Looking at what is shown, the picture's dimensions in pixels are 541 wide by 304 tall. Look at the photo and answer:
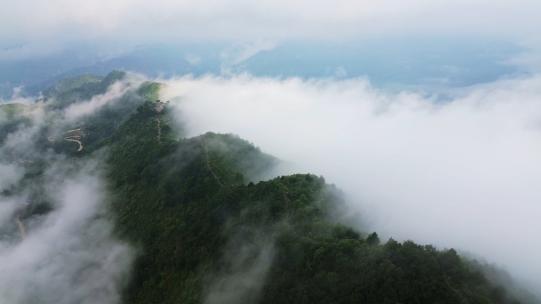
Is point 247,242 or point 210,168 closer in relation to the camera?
point 247,242

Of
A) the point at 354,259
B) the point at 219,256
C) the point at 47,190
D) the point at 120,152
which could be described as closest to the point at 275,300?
the point at 354,259

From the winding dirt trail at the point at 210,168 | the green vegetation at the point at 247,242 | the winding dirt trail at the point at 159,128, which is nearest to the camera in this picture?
the green vegetation at the point at 247,242

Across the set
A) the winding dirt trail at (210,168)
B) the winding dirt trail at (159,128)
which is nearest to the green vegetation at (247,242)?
the winding dirt trail at (210,168)

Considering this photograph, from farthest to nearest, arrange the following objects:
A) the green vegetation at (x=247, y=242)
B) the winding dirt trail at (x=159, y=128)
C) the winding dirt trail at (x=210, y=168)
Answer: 1. the winding dirt trail at (x=159, y=128)
2. the winding dirt trail at (x=210, y=168)
3. the green vegetation at (x=247, y=242)

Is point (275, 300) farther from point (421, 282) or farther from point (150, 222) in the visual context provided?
point (150, 222)

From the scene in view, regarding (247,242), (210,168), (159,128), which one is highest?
(210,168)

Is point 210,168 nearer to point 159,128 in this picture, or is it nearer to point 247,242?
point 247,242

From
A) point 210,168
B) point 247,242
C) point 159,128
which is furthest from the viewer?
point 159,128

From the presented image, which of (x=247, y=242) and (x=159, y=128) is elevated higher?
(x=247, y=242)

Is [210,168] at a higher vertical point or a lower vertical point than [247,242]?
higher

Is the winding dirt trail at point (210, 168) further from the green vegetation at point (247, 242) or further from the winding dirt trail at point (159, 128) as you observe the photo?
the winding dirt trail at point (159, 128)

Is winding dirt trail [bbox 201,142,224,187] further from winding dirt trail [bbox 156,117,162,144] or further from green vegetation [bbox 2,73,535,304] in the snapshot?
winding dirt trail [bbox 156,117,162,144]

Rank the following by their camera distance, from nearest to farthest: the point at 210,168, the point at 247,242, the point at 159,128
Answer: the point at 247,242
the point at 210,168
the point at 159,128

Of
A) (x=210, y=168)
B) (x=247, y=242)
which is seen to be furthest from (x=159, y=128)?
(x=247, y=242)
